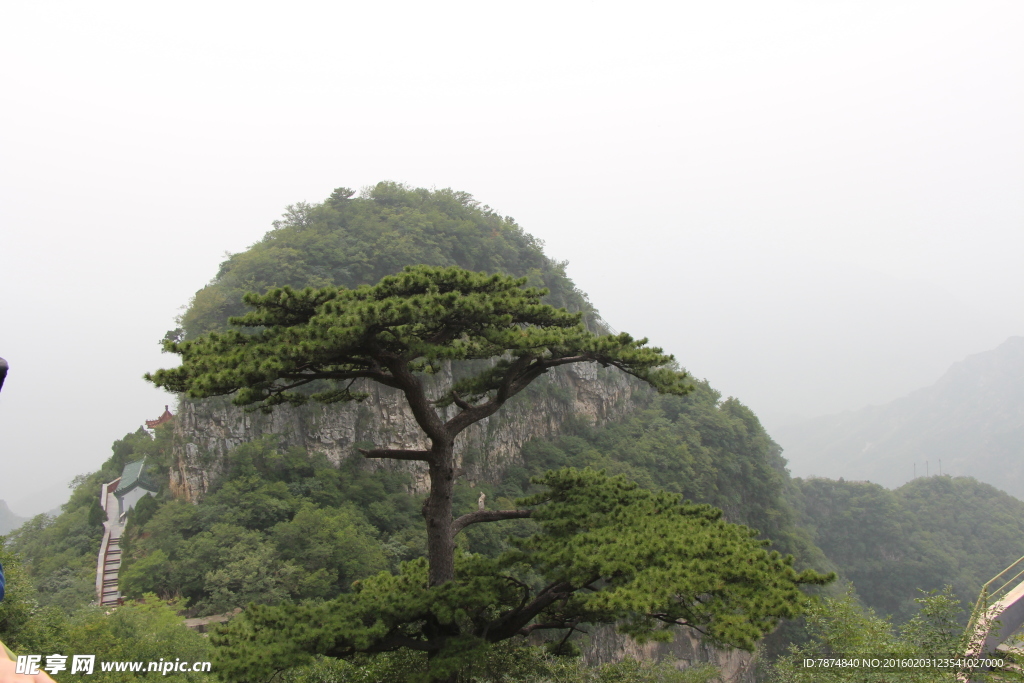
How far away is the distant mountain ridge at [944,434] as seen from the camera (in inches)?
4715

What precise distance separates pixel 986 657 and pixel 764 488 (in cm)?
2990

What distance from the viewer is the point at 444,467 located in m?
7.30

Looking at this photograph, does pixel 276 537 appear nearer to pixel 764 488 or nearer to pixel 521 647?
pixel 521 647

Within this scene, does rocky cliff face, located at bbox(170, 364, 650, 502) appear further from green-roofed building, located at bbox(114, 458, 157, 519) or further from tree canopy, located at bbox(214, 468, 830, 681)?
tree canopy, located at bbox(214, 468, 830, 681)

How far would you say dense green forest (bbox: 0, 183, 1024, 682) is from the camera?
51.0 feet

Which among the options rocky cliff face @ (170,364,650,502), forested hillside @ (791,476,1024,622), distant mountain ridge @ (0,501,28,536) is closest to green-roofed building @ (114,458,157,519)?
rocky cliff face @ (170,364,650,502)

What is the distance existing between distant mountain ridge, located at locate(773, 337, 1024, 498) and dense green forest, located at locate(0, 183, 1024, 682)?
291 feet

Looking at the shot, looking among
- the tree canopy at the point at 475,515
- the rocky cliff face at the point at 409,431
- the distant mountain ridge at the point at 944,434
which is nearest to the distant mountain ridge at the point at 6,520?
the rocky cliff face at the point at 409,431

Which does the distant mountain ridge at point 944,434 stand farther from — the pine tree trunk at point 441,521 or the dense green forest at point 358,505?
the pine tree trunk at point 441,521

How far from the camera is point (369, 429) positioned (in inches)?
891

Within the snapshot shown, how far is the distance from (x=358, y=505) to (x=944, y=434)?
157019 mm

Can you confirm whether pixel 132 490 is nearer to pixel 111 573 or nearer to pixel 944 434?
pixel 111 573

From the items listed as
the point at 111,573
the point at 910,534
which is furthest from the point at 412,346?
the point at 910,534

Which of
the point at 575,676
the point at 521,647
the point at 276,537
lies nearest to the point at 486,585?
the point at 575,676
